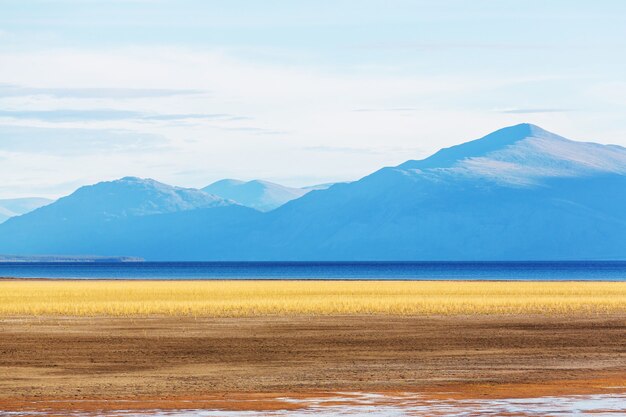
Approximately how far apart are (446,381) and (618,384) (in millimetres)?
3577

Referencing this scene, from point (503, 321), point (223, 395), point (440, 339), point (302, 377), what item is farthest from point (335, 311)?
point (223, 395)

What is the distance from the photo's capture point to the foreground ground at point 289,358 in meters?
25.4

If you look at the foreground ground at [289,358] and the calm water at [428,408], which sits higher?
the foreground ground at [289,358]

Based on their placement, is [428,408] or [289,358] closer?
[428,408]

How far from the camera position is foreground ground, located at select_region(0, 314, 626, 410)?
25.4 meters

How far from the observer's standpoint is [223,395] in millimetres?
24562

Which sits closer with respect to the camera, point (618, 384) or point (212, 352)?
point (618, 384)

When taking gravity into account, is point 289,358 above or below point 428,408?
above

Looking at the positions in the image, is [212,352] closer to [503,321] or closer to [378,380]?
[378,380]

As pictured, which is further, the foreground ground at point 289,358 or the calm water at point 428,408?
the foreground ground at point 289,358

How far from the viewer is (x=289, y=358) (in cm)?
3334

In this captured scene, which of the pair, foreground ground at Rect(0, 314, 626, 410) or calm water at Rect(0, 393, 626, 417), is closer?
calm water at Rect(0, 393, 626, 417)

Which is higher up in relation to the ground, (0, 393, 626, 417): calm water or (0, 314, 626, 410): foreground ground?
(0, 314, 626, 410): foreground ground

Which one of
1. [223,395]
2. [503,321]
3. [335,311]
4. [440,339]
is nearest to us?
[223,395]
